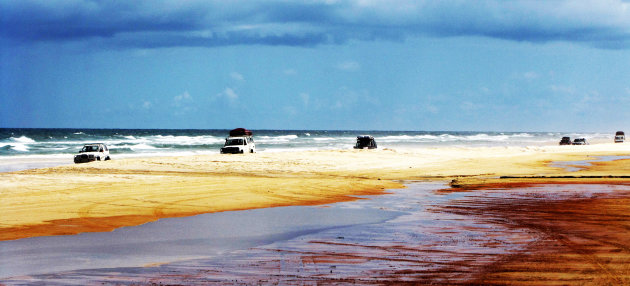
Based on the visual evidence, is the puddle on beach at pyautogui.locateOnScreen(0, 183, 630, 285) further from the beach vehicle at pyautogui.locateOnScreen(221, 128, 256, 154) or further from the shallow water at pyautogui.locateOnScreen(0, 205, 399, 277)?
the beach vehicle at pyautogui.locateOnScreen(221, 128, 256, 154)

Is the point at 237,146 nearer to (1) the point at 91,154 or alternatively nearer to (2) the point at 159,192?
(1) the point at 91,154

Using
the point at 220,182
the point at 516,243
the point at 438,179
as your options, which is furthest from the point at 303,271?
the point at 438,179

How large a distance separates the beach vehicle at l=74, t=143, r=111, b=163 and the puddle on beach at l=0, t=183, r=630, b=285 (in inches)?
1008

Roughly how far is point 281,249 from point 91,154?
101 feet

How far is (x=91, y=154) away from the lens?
1500 inches

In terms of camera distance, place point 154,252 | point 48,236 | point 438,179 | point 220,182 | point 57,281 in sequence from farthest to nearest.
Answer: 1. point 438,179
2. point 220,182
3. point 48,236
4. point 154,252
5. point 57,281

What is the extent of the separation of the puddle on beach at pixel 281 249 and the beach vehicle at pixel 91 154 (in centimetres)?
2561

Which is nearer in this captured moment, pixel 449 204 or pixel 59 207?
pixel 59 207

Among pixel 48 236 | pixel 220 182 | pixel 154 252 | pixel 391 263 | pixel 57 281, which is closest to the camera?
pixel 57 281

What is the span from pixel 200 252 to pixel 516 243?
212 inches

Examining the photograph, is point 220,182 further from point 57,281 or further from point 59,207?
point 57,281

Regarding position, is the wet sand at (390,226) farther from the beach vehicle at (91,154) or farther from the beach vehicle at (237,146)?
the beach vehicle at (237,146)

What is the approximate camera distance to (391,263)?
8.96 metres

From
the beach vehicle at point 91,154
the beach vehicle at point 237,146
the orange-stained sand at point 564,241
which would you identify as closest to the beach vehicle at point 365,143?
the beach vehicle at point 237,146
